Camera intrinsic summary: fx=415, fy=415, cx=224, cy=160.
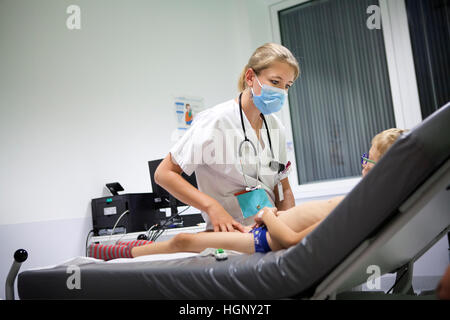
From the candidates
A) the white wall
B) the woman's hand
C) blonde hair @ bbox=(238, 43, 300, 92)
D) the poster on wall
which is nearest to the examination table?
the woman's hand

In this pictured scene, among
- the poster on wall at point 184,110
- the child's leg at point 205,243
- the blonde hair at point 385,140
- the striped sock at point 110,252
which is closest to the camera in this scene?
the child's leg at point 205,243

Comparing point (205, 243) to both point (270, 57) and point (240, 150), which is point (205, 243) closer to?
point (240, 150)

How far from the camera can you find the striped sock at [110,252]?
68.5 inches

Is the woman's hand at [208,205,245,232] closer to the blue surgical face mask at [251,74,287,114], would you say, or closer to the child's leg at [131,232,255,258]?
the child's leg at [131,232,255,258]

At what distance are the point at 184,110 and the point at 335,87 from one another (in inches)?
61.2

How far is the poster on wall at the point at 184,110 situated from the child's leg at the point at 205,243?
2.40 m

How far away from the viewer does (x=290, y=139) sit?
4.43 m

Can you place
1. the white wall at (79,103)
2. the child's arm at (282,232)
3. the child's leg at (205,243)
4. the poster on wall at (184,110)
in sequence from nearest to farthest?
1. the child's arm at (282,232)
2. the child's leg at (205,243)
3. the white wall at (79,103)
4. the poster on wall at (184,110)

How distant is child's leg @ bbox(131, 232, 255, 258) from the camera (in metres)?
1.44

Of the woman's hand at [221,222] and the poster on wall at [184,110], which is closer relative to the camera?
the woman's hand at [221,222]

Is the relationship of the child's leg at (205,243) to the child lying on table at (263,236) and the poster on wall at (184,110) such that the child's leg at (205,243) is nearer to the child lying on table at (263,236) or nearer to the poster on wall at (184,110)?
the child lying on table at (263,236)

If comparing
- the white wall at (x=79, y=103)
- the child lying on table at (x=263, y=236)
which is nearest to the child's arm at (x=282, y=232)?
the child lying on table at (x=263, y=236)

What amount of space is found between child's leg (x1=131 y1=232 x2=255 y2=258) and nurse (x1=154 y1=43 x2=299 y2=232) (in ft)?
0.53
